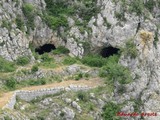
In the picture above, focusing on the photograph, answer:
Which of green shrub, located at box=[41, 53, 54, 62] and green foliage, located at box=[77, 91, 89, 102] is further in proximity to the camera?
green shrub, located at box=[41, 53, 54, 62]

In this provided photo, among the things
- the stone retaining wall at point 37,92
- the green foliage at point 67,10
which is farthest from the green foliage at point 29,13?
the stone retaining wall at point 37,92

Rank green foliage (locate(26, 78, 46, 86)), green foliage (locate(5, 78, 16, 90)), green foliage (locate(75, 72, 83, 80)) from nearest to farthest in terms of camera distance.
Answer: green foliage (locate(5, 78, 16, 90)) < green foliage (locate(26, 78, 46, 86)) < green foliage (locate(75, 72, 83, 80))

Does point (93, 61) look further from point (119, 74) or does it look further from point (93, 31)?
point (119, 74)

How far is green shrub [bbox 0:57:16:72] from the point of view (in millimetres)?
72938

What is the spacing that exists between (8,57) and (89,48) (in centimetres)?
993

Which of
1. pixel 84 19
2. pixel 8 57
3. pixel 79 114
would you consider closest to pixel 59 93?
pixel 79 114

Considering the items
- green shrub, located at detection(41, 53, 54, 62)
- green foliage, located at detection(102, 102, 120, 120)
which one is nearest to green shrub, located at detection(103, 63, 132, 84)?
green foliage, located at detection(102, 102, 120, 120)

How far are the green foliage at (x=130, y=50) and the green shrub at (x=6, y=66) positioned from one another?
1109 centimetres

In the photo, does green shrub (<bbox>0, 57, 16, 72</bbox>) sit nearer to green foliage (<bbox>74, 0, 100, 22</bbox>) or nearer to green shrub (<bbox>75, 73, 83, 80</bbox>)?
green shrub (<bbox>75, 73, 83, 80</bbox>)

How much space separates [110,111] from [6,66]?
457 inches

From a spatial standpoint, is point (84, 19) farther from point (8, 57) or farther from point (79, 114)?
point (79, 114)

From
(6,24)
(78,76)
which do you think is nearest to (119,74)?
(78,76)

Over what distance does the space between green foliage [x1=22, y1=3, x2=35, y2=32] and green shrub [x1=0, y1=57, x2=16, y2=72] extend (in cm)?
641

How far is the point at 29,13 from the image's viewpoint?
79.6 m
